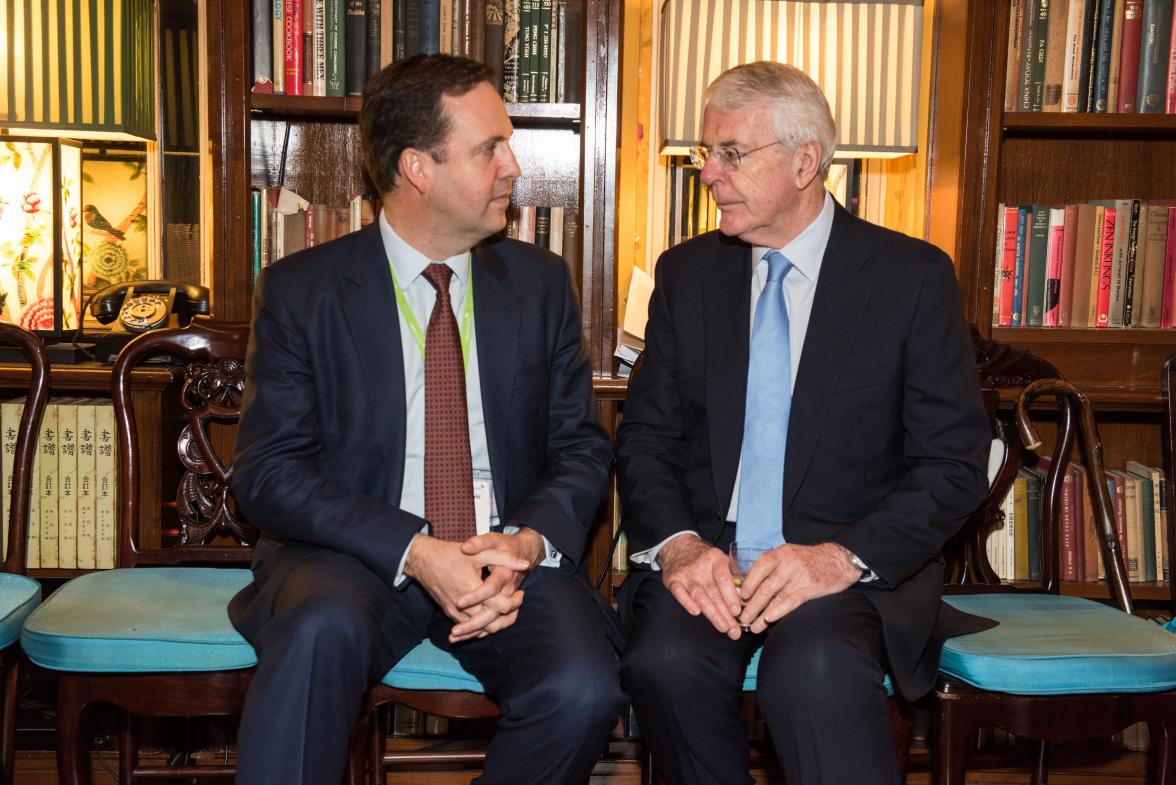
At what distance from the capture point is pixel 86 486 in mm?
2529

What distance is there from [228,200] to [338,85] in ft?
1.16

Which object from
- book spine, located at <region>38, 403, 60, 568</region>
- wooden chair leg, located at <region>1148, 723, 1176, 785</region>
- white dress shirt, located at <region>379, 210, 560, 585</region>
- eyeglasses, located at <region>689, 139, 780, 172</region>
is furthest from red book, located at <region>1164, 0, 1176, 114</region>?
book spine, located at <region>38, 403, 60, 568</region>

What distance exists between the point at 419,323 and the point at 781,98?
74 cm

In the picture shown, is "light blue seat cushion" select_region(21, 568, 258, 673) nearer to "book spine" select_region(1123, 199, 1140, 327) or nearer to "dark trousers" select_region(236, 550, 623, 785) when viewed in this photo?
"dark trousers" select_region(236, 550, 623, 785)

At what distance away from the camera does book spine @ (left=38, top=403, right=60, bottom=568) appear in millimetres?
2516

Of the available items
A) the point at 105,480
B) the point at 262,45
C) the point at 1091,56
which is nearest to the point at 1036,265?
Result: the point at 1091,56

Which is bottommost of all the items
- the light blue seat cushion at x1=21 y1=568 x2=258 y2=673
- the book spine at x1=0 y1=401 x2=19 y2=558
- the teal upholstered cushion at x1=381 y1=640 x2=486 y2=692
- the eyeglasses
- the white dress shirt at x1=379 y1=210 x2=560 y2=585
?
the teal upholstered cushion at x1=381 y1=640 x2=486 y2=692

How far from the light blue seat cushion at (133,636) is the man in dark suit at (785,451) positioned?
26.3 inches

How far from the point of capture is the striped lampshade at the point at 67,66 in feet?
8.14

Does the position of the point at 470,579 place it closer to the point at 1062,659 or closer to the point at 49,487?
the point at 1062,659

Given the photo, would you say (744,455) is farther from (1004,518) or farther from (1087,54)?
(1087,54)

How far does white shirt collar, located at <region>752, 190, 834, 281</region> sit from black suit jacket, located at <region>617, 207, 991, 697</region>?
0.03m

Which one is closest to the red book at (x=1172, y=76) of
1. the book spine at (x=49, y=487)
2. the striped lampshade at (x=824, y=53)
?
the striped lampshade at (x=824, y=53)

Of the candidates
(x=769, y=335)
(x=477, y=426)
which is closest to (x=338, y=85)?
(x=477, y=426)
